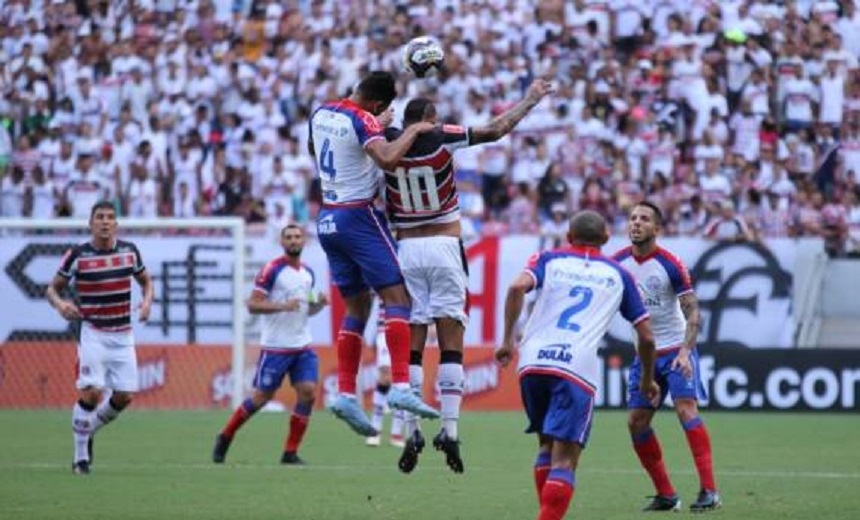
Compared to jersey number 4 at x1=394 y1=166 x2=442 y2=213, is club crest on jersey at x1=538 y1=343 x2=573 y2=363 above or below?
below

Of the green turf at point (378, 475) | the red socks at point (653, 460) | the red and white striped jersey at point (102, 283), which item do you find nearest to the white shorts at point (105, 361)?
the red and white striped jersey at point (102, 283)

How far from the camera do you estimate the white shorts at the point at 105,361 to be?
2006cm

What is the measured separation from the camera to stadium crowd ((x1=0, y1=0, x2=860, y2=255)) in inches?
1292

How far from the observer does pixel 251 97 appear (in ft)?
119

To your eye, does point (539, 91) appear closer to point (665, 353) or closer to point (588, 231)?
point (588, 231)

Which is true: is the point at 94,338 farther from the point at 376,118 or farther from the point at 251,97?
the point at 251,97

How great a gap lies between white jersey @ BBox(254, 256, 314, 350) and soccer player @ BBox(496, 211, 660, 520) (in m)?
9.18

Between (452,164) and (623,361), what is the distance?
1437 centimetres

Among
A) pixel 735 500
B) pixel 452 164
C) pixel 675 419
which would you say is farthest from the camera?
pixel 675 419

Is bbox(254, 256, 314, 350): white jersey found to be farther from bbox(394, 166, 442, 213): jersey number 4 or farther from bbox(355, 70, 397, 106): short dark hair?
bbox(355, 70, 397, 106): short dark hair

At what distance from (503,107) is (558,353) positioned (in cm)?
2204

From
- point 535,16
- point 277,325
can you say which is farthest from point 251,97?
point 277,325

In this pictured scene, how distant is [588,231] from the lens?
42.9 feet

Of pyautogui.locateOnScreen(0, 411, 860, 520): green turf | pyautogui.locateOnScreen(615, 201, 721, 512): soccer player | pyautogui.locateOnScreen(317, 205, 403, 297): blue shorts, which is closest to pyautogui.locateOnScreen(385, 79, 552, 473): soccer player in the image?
pyautogui.locateOnScreen(317, 205, 403, 297): blue shorts
